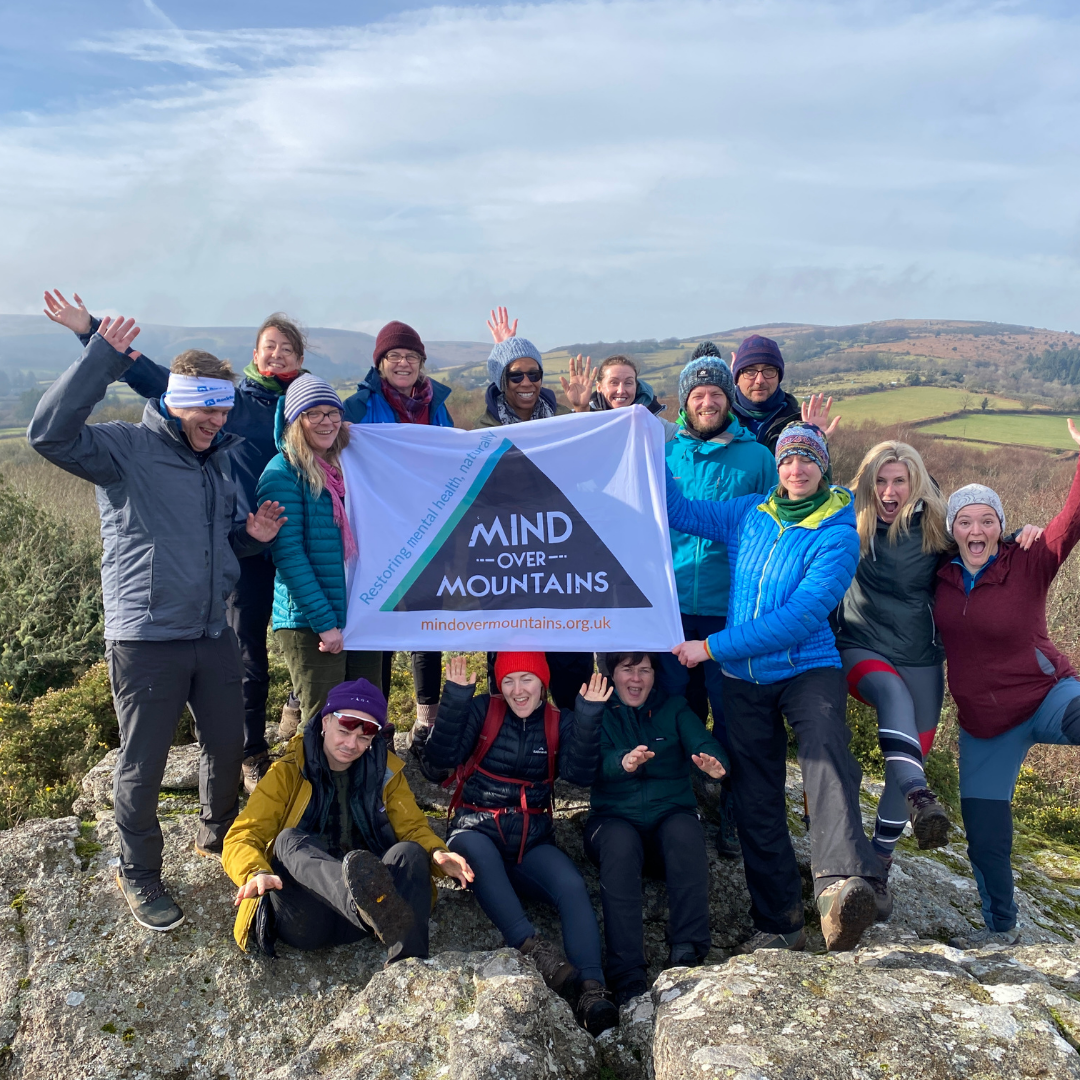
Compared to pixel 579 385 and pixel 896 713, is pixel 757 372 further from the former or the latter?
pixel 896 713

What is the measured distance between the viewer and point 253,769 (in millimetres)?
5918

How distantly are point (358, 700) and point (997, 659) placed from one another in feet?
13.3

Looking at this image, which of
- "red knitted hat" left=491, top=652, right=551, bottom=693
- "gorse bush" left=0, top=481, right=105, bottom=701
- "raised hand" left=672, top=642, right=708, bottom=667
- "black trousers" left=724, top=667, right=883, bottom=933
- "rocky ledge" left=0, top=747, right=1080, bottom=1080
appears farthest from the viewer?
"gorse bush" left=0, top=481, right=105, bottom=701

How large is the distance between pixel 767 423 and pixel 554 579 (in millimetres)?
2117

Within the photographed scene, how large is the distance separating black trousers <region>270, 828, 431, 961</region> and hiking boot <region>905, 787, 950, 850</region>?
2818 mm

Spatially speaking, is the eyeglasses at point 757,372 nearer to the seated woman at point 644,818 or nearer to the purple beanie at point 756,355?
the purple beanie at point 756,355

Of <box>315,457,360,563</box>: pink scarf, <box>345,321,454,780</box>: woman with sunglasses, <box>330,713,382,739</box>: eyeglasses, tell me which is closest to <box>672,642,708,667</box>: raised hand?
<box>330,713,382,739</box>: eyeglasses

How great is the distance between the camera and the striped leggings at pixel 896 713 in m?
4.98

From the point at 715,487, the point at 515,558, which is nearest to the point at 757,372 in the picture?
the point at 715,487

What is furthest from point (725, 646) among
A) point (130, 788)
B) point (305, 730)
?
point (130, 788)

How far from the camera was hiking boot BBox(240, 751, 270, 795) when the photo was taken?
590cm

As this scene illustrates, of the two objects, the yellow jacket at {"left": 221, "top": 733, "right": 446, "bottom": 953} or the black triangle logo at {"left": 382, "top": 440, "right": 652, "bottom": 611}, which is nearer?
the yellow jacket at {"left": 221, "top": 733, "right": 446, "bottom": 953}

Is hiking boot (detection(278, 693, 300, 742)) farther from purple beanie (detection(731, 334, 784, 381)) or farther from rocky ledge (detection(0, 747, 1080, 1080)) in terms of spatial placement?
purple beanie (detection(731, 334, 784, 381))

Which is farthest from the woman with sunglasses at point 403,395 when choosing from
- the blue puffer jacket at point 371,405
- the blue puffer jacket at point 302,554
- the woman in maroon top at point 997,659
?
the woman in maroon top at point 997,659
